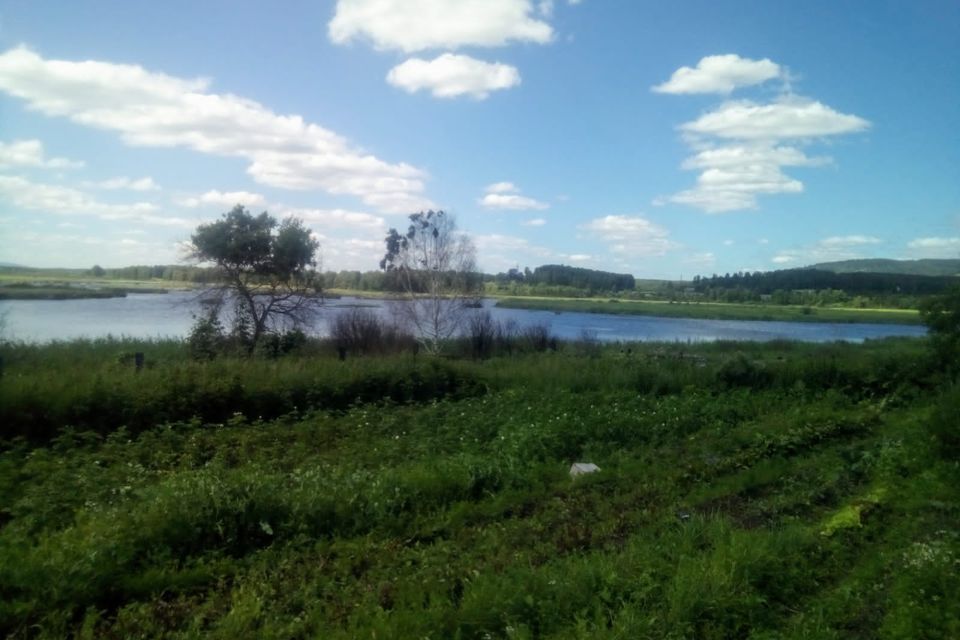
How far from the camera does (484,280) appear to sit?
106 ft

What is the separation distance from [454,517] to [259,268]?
1914cm

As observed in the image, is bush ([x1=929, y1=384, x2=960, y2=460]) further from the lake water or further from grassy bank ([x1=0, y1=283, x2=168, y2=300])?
grassy bank ([x1=0, y1=283, x2=168, y2=300])

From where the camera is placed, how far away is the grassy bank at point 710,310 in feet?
119

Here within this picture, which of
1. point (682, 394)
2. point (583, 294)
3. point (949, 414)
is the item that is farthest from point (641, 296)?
point (949, 414)

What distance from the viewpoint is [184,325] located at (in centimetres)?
2194

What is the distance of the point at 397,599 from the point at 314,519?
1861 millimetres

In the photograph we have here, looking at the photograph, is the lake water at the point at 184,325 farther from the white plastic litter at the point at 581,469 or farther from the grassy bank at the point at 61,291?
the white plastic litter at the point at 581,469

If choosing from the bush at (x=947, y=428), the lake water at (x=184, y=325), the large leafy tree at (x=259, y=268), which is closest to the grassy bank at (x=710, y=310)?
the lake water at (x=184, y=325)

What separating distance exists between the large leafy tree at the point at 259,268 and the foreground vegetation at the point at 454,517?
34.1 ft

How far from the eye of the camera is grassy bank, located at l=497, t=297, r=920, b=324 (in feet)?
119

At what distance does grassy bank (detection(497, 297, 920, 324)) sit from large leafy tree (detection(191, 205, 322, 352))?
18155 millimetres

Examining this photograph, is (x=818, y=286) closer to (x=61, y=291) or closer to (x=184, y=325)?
(x=184, y=325)

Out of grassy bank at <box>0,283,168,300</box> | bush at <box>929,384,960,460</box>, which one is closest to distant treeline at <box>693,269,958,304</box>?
bush at <box>929,384,960,460</box>

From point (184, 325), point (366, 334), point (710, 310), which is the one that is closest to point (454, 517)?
point (184, 325)
